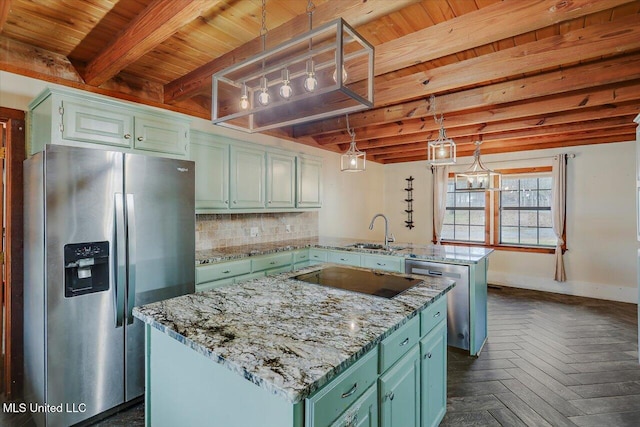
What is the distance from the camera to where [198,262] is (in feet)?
9.20

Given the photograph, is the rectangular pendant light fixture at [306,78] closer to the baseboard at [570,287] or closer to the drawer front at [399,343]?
the drawer front at [399,343]

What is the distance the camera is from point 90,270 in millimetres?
2045

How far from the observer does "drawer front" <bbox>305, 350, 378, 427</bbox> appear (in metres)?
0.95

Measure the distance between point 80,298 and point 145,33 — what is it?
1732mm

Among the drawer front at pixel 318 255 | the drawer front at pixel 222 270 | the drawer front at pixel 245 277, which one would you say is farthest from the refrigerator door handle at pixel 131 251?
the drawer front at pixel 318 255

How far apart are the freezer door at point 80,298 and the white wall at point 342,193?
5.58 feet

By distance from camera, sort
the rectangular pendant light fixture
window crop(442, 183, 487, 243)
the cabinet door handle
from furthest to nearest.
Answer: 1. window crop(442, 183, 487, 243)
2. the rectangular pendant light fixture
3. the cabinet door handle

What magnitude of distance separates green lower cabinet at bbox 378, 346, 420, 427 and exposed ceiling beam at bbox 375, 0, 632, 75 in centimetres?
193

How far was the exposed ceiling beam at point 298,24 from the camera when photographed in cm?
173

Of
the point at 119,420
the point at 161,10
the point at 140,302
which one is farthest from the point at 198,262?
the point at 161,10

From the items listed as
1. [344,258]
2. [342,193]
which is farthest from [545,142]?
[344,258]

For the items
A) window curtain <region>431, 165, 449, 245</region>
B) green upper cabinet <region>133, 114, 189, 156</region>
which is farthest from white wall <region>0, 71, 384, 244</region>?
window curtain <region>431, 165, 449, 245</region>

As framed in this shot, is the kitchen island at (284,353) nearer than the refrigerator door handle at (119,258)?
Yes

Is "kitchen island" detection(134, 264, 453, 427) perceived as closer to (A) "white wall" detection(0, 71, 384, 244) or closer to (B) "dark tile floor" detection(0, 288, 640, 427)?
(B) "dark tile floor" detection(0, 288, 640, 427)
